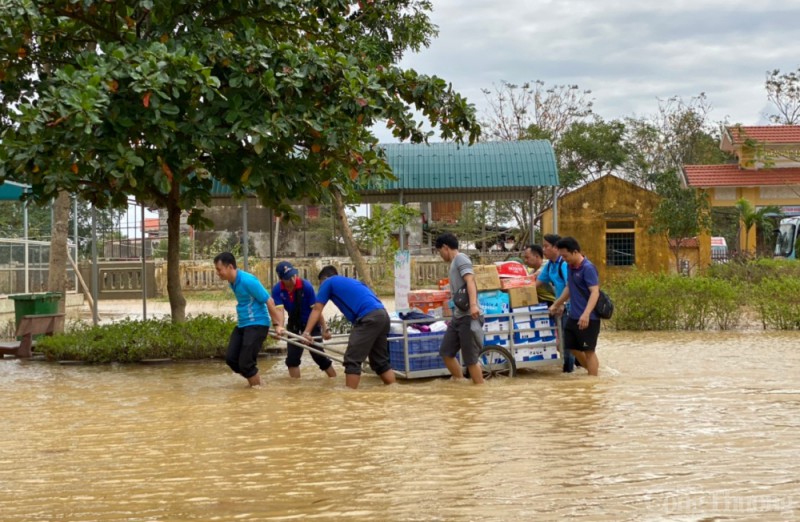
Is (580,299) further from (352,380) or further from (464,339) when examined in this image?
(352,380)

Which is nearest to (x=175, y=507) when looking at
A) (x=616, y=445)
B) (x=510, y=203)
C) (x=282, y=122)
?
(x=616, y=445)

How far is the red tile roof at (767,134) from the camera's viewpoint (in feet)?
111

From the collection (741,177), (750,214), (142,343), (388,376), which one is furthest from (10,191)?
(741,177)

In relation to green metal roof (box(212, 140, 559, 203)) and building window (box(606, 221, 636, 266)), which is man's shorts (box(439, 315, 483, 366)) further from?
building window (box(606, 221, 636, 266))

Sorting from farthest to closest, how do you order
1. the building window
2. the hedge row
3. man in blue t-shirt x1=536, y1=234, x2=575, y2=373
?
the building window → the hedge row → man in blue t-shirt x1=536, y1=234, x2=575, y2=373

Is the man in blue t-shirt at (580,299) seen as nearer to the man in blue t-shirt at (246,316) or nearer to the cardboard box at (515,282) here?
the cardboard box at (515,282)

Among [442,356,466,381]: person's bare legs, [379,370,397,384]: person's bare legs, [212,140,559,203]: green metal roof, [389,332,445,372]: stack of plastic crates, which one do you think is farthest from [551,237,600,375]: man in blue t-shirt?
[212,140,559,203]: green metal roof

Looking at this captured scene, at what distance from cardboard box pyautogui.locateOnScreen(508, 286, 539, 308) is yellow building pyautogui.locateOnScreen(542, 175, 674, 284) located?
22848 mm

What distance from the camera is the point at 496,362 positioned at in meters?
11.7

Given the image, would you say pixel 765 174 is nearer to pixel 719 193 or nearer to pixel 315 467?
pixel 719 193

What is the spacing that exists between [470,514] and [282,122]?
24.9ft

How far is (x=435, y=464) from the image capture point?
688 centimetres

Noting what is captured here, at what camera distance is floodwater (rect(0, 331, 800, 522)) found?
5824 millimetres

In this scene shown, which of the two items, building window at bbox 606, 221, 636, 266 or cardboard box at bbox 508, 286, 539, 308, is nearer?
cardboard box at bbox 508, 286, 539, 308
